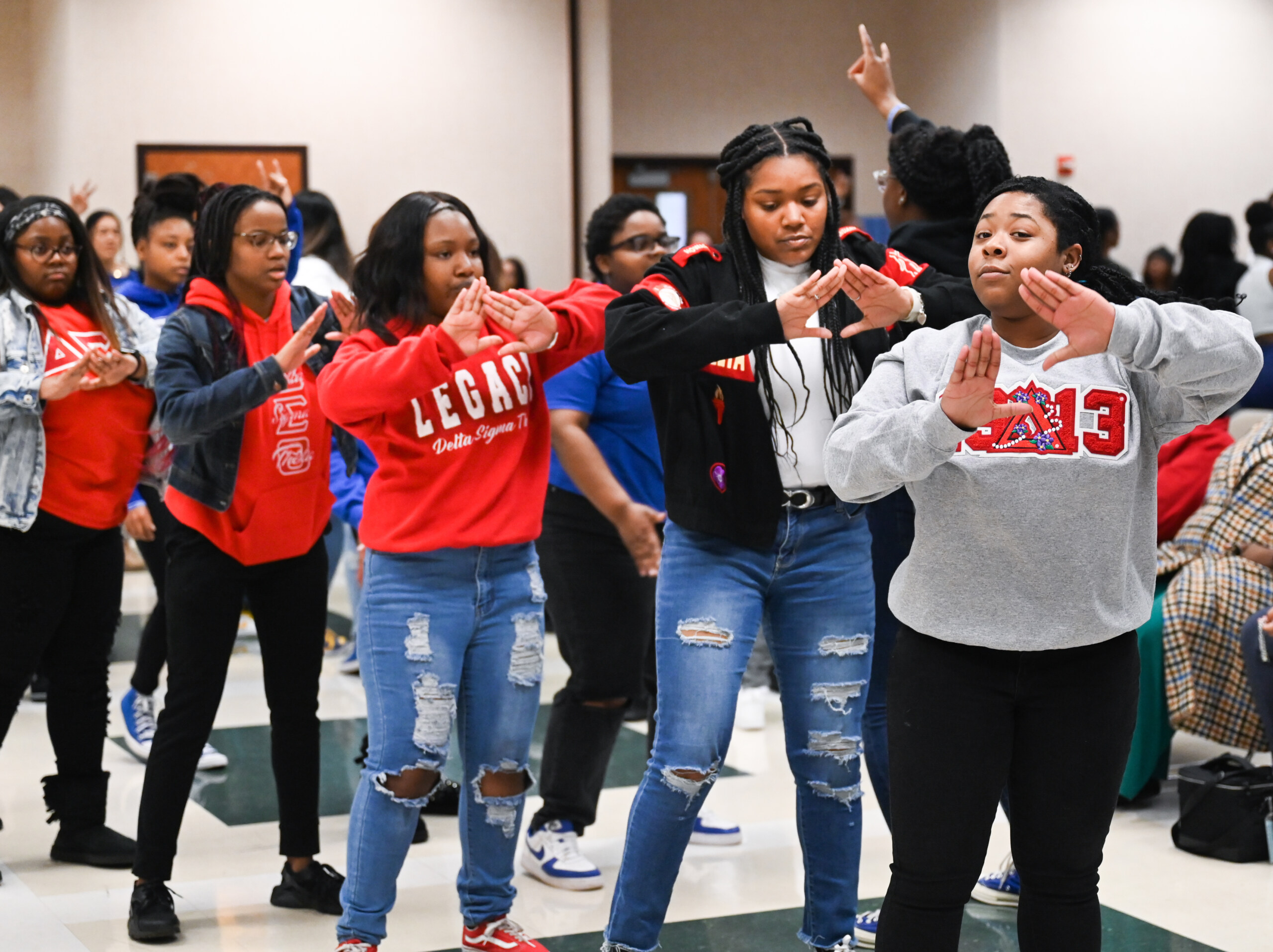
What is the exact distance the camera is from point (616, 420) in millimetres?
3463

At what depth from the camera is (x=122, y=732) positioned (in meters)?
4.89

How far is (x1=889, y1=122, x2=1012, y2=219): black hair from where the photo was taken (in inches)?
126

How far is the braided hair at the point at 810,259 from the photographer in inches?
99.4

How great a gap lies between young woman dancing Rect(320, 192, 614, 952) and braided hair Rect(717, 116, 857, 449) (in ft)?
1.16

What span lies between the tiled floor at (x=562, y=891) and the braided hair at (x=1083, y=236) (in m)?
1.42

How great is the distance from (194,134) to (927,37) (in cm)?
590

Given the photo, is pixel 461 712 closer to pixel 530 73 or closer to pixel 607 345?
pixel 607 345

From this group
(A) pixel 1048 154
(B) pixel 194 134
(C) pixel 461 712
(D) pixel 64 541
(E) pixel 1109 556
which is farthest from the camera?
(A) pixel 1048 154

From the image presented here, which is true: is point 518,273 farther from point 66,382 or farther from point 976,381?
point 976,381

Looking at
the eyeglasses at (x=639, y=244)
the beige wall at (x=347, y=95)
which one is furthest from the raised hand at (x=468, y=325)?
the beige wall at (x=347, y=95)

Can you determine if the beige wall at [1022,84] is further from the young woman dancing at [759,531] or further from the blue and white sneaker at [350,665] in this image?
the young woman dancing at [759,531]

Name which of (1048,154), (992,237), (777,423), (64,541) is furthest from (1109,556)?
(1048,154)

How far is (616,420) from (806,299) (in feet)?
4.04

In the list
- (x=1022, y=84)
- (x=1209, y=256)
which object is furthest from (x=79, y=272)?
(x=1022, y=84)
